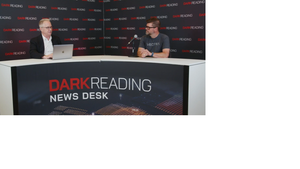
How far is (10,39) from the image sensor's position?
5500 millimetres

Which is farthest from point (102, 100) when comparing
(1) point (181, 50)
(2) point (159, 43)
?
(1) point (181, 50)

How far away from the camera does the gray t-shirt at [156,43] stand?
15.4 ft

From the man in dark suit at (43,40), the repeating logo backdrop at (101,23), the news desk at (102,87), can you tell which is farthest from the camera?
the repeating logo backdrop at (101,23)

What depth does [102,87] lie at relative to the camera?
371 cm

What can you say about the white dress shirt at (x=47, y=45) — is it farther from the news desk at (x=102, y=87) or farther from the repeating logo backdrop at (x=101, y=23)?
the news desk at (x=102, y=87)

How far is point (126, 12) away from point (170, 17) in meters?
1.30

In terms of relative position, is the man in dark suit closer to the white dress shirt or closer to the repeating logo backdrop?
the white dress shirt

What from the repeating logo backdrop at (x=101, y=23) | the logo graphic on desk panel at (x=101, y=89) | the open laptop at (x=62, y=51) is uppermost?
the repeating logo backdrop at (x=101, y=23)

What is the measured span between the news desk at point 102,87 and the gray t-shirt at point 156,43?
1205 mm

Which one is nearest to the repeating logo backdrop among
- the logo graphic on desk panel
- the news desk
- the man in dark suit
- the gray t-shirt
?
the man in dark suit

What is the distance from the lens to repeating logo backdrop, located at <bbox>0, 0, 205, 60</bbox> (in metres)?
5.49

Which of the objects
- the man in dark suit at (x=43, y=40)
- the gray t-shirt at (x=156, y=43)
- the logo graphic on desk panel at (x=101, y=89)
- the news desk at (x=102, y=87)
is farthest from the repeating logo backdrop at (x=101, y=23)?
the logo graphic on desk panel at (x=101, y=89)

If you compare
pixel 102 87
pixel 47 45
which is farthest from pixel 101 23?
pixel 102 87

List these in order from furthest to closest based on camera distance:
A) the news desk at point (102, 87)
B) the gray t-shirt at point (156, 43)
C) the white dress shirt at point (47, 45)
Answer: the white dress shirt at point (47, 45) < the gray t-shirt at point (156, 43) < the news desk at point (102, 87)
